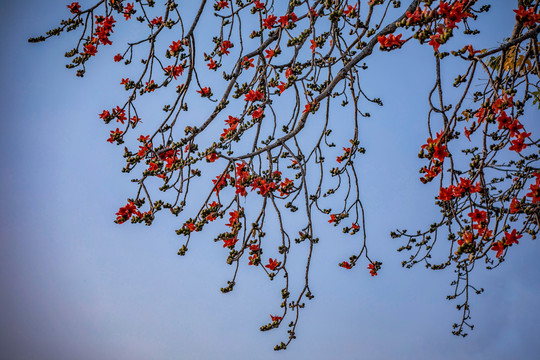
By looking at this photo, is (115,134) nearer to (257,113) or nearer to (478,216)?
(257,113)

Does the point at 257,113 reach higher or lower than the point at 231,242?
higher

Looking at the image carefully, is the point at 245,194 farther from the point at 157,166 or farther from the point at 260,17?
the point at 260,17

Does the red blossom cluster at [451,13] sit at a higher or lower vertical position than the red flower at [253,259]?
higher

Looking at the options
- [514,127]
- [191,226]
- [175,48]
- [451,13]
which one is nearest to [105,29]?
[175,48]

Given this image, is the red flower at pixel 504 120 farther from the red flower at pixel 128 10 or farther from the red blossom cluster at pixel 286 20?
the red flower at pixel 128 10

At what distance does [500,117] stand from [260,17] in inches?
44.8

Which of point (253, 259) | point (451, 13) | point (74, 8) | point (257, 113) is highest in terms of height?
point (74, 8)

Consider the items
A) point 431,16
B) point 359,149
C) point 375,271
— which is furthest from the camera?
point 375,271

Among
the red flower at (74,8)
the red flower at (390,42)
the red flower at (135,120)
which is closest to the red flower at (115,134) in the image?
the red flower at (135,120)

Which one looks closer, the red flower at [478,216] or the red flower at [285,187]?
the red flower at [478,216]

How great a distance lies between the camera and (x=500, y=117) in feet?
4.49

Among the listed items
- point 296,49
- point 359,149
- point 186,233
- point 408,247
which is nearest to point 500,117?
point 359,149

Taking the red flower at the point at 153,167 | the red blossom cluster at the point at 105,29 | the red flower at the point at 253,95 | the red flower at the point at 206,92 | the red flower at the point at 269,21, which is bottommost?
the red flower at the point at 153,167

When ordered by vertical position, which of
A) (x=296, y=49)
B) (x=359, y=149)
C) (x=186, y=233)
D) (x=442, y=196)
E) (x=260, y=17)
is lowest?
(x=186, y=233)
